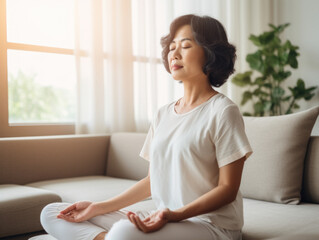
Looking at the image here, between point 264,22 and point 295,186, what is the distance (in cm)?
338

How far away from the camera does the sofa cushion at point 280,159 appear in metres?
1.88

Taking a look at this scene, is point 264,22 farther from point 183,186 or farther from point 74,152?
point 183,186

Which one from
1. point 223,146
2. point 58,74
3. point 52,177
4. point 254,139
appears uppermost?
point 58,74

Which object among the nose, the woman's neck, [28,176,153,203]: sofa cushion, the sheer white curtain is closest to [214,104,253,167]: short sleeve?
the woman's neck

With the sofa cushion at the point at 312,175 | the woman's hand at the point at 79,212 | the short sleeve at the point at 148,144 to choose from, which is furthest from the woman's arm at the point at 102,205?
the sofa cushion at the point at 312,175

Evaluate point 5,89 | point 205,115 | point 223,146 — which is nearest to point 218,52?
point 205,115

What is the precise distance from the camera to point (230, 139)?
3.64 feet

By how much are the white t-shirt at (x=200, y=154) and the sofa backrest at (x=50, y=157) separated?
1.54 meters

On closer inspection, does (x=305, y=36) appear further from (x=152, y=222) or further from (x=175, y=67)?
(x=152, y=222)

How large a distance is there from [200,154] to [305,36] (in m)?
3.85

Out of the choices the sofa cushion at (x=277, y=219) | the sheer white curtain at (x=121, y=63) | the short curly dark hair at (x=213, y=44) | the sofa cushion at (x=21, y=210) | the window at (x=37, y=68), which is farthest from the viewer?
the sheer white curtain at (x=121, y=63)

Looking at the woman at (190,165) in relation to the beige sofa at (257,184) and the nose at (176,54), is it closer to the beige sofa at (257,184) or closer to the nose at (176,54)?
the nose at (176,54)

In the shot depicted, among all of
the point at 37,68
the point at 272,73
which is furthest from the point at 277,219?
the point at 272,73

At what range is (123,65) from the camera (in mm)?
3533
